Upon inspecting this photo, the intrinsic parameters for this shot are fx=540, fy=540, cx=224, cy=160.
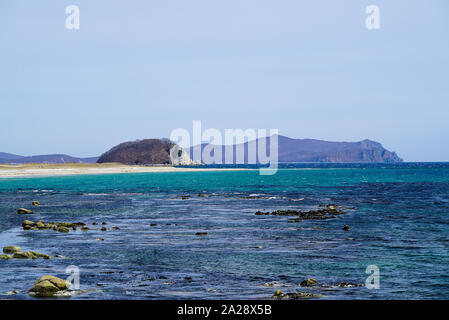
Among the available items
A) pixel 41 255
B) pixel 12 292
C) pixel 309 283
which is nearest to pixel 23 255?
pixel 41 255

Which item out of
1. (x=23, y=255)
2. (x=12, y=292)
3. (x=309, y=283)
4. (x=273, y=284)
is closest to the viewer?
(x=12, y=292)

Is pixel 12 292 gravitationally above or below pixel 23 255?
below

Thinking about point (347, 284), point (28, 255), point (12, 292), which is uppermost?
point (28, 255)

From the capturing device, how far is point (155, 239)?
31906 mm

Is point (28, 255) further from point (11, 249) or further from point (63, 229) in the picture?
point (63, 229)

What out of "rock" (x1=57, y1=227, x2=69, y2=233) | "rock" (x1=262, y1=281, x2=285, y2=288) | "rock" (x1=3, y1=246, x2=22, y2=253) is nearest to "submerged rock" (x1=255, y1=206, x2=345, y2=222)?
"rock" (x1=57, y1=227, x2=69, y2=233)

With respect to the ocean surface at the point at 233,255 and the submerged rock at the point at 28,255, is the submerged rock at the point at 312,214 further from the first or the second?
the submerged rock at the point at 28,255

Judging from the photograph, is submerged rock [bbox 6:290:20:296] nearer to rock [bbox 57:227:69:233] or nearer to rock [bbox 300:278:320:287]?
rock [bbox 300:278:320:287]

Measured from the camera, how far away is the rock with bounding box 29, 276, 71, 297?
707 inches

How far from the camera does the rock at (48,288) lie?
17953mm

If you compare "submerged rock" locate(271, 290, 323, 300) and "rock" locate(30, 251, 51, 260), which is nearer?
"submerged rock" locate(271, 290, 323, 300)

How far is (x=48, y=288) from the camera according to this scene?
18.1m

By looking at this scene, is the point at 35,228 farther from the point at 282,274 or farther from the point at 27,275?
the point at 282,274
